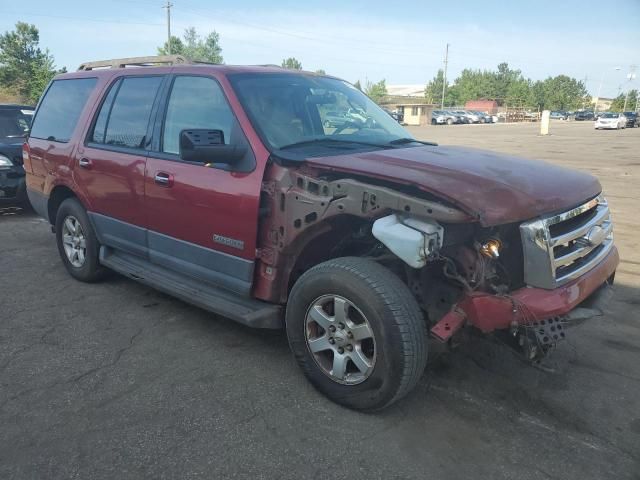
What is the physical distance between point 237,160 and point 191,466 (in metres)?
1.80

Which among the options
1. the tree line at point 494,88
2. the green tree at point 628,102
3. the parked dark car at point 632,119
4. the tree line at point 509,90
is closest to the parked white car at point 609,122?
the parked dark car at point 632,119

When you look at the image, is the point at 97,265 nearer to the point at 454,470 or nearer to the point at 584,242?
the point at 454,470

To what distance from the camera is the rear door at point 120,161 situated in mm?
4172

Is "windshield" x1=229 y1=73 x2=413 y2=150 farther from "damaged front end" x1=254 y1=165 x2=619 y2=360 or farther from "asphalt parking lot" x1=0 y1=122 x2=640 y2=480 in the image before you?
"asphalt parking lot" x1=0 y1=122 x2=640 y2=480

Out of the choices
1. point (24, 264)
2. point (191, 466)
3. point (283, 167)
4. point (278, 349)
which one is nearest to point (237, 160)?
point (283, 167)

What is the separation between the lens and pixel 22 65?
42906 mm

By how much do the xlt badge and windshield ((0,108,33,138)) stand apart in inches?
265

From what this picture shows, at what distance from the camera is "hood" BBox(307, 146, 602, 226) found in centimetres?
264

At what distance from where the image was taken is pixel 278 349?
3809mm

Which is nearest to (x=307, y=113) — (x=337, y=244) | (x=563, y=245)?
(x=337, y=244)

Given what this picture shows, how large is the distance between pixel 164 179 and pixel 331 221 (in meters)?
1.47

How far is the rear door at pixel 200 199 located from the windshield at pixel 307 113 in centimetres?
18

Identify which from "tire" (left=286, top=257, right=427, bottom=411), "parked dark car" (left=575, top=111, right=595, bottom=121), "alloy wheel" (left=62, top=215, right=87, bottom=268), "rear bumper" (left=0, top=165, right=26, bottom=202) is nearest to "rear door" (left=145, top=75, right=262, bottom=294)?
"tire" (left=286, top=257, right=427, bottom=411)

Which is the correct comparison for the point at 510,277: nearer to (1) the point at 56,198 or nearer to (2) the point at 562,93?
(1) the point at 56,198
